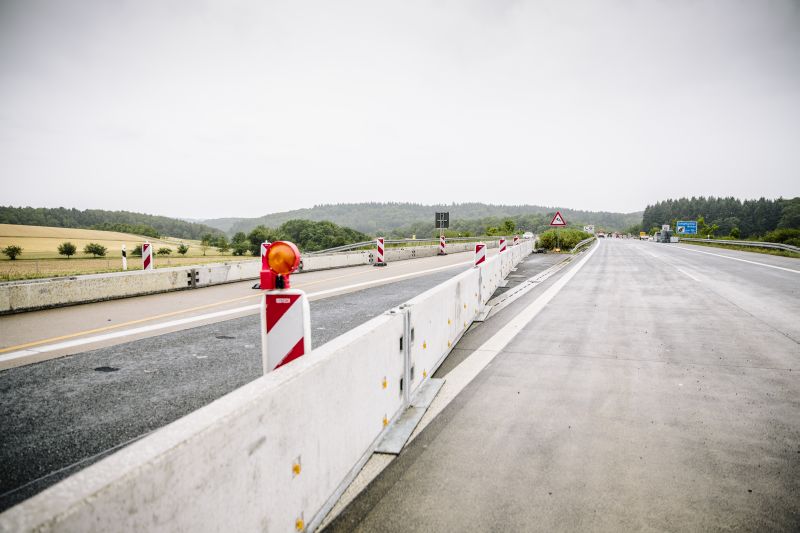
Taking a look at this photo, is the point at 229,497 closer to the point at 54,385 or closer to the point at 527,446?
the point at 527,446

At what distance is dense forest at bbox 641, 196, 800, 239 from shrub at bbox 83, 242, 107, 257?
13816 centimetres

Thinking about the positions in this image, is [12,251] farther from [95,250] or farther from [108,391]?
[108,391]

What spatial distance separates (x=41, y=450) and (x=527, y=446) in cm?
383

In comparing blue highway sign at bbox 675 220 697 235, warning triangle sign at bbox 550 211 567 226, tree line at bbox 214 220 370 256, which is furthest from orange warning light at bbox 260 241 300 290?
blue highway sign at bbox 675 220 697 235

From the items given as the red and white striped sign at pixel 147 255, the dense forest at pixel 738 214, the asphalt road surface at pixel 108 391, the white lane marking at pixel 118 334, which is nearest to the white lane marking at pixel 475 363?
the asphalt road surface at pixel 108 391

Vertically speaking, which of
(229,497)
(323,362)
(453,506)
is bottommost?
(453,506)

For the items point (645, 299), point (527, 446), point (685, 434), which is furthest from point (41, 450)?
point (645, 299)

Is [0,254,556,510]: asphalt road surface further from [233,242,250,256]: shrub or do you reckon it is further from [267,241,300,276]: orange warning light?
[233,242,250,256]: shrub

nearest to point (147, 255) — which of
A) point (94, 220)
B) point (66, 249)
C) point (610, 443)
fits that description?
point (610, 443)

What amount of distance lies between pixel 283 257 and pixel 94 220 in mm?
94079

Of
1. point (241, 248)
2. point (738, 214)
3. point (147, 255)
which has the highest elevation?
point (738, 214)

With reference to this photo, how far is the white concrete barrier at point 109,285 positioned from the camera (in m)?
9.34

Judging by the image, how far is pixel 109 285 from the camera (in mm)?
11125

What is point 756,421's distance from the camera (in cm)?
407
